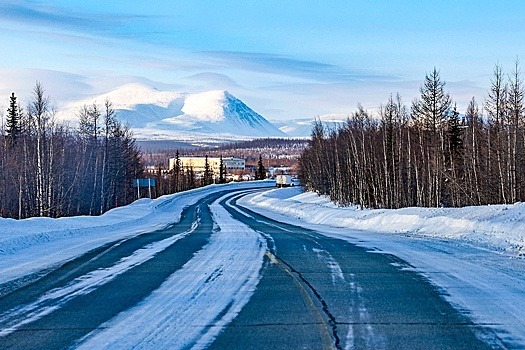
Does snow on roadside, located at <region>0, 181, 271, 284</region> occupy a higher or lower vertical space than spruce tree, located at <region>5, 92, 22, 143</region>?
lower

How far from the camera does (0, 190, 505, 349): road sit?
670 centimetres

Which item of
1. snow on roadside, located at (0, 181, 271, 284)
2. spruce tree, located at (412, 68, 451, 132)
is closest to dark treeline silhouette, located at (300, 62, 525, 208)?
spruce tree, located at (412, 68, 451, 132)

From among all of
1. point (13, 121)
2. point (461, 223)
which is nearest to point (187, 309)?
point (461, 223)

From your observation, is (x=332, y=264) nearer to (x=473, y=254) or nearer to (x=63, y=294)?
(x=473, y=254)

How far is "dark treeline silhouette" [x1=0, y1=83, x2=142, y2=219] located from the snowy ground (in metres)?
30.7

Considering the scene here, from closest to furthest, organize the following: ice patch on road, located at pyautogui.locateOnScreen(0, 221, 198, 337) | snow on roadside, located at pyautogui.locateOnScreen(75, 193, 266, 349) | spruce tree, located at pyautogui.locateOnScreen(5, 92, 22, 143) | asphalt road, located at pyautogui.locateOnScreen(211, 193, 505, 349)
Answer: asphalt road, located at pyautogui.locateOnScreen(211, 193, 505, 349)
snow on roadside, located at pyautogui.locateOnScreen(75, 193, 266, 349)
ice patch on road, located at pyautogui.locateOnScreen(0, 221, 198, 337)
spruce tree, located at pyautogui.locateOnScreen(5, 92, 22, 143)

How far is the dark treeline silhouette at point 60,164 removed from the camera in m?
52.8

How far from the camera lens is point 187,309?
8.35 metres

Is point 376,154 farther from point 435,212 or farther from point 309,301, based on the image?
point 309,301

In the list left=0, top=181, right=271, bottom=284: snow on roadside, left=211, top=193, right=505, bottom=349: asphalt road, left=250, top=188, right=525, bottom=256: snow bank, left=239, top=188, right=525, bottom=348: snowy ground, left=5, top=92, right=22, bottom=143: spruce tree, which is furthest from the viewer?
left=5, top=92, right=22, bottom=143: spruce tree

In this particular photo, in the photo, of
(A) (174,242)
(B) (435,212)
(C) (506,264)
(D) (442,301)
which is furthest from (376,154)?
(D) (442,301)

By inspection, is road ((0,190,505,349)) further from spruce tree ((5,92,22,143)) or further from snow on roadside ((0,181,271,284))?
spruce tree ((5,92,22,143))

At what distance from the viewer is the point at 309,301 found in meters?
8.92

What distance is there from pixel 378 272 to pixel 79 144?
6340 centimetres
